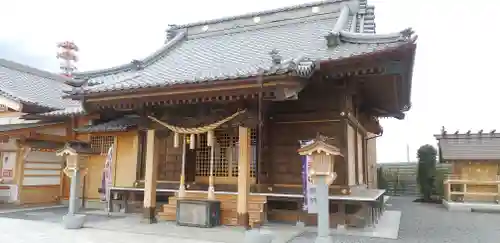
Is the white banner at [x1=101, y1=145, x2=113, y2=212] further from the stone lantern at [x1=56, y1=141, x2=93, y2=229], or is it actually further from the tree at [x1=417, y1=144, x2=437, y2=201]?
the tree at [x1=417, y1=144, x2=437, y2=201]

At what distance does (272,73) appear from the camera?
6281mm

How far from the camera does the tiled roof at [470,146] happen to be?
44.5ft

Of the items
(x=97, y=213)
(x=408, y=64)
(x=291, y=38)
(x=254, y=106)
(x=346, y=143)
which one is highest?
(x=291, y=38)

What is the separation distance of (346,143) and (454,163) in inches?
340

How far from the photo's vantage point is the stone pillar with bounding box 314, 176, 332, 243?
5441 millimetres

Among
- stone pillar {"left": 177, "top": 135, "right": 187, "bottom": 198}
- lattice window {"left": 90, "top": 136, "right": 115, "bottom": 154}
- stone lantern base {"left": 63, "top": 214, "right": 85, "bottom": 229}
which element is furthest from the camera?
lattice window {"left": 90, "top": 136, "right": 115, "bottom": 154}

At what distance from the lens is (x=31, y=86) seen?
1517cm

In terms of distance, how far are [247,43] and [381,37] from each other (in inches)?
178

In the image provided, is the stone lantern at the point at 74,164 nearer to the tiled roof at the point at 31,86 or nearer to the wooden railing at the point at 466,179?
the tiled roof at the point at 31,86

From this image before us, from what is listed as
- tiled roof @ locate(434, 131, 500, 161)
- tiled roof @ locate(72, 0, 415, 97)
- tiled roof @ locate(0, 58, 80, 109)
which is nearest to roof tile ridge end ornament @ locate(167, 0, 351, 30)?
tiled roof @ locate(72, 0, 415, 97)

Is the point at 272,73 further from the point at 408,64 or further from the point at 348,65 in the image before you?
the point at 408,64

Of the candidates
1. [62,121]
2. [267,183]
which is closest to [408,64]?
[267,183]

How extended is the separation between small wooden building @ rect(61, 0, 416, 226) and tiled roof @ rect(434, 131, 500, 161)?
4509 mm

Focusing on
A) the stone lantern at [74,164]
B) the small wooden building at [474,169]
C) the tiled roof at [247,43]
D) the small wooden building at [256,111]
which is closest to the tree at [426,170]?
the small wooden building at [474,169]
